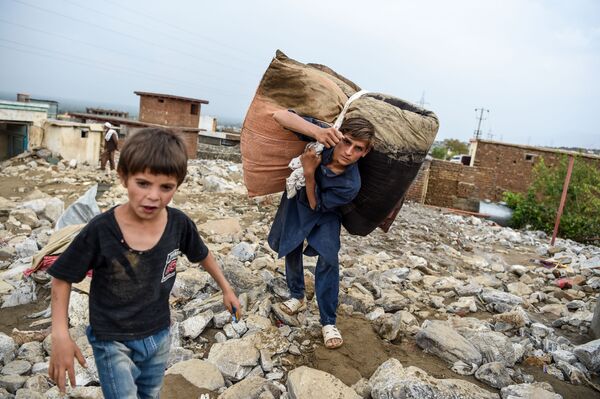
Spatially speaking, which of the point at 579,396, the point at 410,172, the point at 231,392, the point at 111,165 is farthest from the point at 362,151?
the point at 111,165

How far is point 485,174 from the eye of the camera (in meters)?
15.2

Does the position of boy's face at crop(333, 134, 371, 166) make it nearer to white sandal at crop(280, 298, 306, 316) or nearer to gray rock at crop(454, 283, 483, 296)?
white sandal at crop(280, 298, 306, 316)

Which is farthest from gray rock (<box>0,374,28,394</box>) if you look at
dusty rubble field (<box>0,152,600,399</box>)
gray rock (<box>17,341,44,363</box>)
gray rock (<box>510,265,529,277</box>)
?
gray rock (<box>510,265,529,277</box>)

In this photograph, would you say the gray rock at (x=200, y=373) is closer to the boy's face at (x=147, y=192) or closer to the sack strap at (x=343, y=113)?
the boy's face at (x=147, y=192)

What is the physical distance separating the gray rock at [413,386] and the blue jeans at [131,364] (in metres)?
1.05

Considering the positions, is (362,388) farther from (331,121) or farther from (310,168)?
(331,121)

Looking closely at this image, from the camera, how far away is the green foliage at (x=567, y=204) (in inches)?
366

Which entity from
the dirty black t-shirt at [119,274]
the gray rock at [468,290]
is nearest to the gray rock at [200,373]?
the dirty black t-shirt at [119,274]

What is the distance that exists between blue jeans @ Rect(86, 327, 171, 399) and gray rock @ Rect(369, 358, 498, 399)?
3.44ft

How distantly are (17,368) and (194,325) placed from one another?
2.91 feet

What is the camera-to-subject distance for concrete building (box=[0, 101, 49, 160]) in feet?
37.3

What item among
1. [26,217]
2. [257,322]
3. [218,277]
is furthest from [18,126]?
[218,277]

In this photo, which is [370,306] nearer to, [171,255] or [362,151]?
[362,151]

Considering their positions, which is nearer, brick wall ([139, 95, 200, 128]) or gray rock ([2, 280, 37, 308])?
gray rock ([2, 280, 37, 308])
